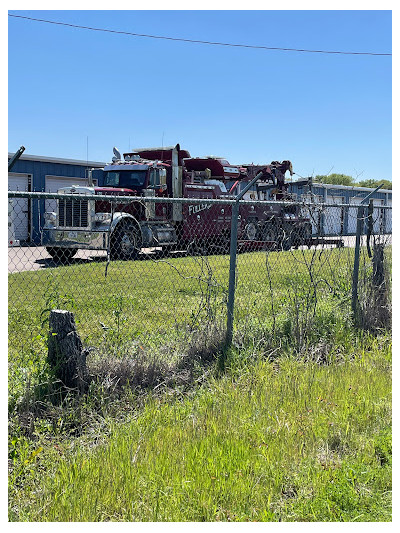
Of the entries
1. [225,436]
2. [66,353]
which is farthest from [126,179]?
[225,436]

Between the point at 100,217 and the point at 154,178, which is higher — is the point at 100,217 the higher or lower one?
the lower one

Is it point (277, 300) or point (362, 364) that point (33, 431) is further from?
point (277, 300)

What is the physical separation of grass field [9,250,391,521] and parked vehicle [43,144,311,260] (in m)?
7.98

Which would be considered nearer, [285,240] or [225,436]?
[225,436]

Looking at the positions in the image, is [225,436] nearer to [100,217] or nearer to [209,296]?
[209,296]

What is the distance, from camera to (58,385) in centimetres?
429

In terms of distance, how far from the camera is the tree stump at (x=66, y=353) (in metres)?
4.32

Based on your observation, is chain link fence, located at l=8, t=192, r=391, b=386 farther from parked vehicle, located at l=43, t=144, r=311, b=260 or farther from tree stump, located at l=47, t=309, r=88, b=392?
A: parked vehicle, located at l=43, t=144, r=311, b=260

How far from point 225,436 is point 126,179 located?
13899 millimetres

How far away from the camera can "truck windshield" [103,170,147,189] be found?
54.1 ft

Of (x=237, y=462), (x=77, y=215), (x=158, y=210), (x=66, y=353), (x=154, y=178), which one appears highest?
(x=154, y=178)

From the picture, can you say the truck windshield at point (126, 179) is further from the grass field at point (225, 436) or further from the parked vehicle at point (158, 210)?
the grass field at point (225, 436)

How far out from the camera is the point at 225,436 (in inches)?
145

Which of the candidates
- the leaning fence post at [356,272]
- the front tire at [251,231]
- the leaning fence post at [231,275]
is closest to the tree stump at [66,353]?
the leaning fence post at [231,275]
